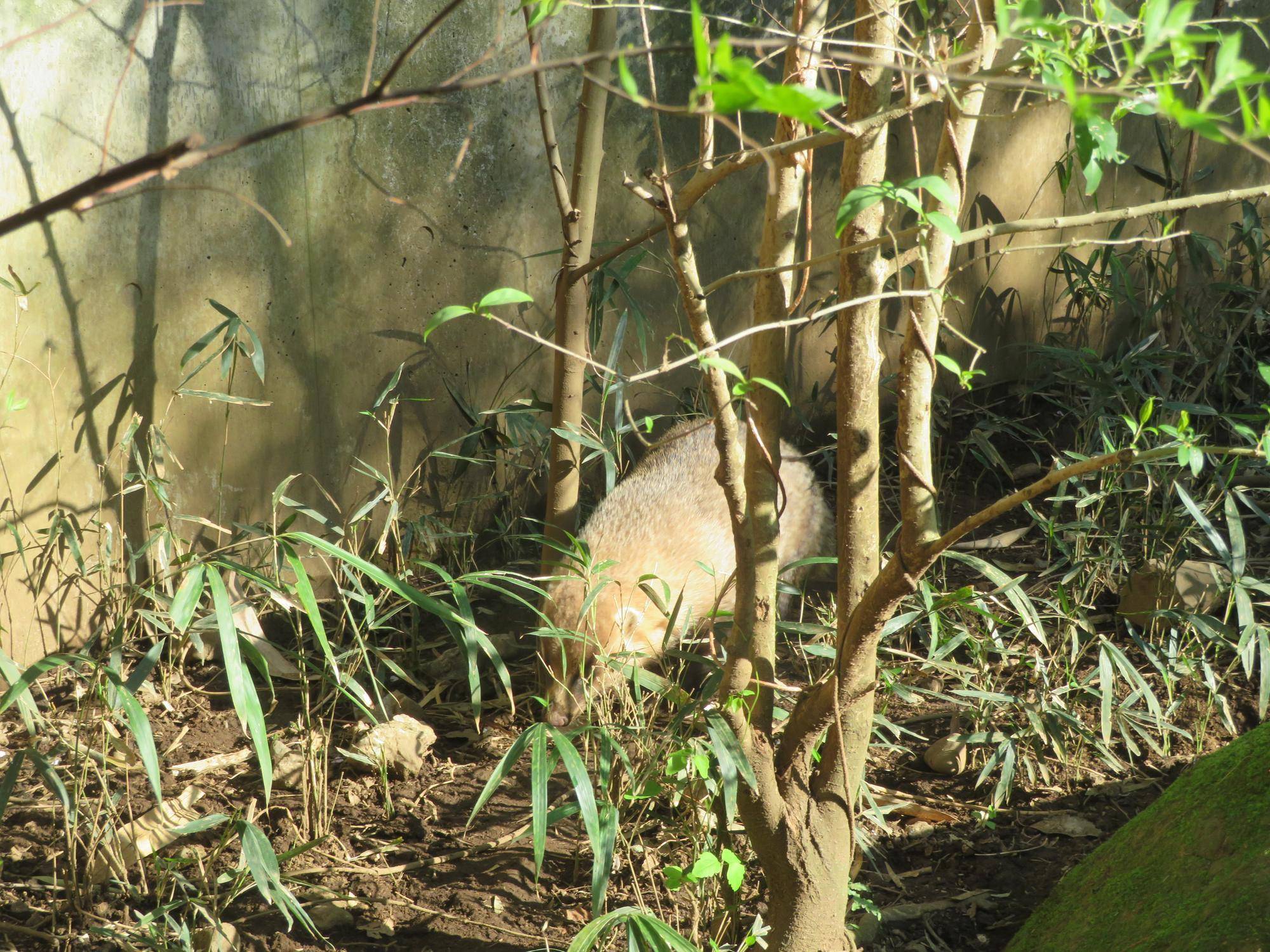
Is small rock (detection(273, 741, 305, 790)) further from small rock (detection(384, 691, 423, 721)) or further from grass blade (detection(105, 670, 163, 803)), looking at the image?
grass blade (detection(105, 670, 163, 803))

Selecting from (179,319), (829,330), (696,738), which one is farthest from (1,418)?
(829,330)

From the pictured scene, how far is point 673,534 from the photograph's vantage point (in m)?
3.63

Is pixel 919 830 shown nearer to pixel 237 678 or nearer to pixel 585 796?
pixel 585 796

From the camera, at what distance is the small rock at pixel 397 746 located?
262 cm

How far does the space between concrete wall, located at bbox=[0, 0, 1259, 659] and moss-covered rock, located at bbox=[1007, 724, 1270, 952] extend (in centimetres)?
208

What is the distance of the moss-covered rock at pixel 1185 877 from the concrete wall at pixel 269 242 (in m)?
2.08

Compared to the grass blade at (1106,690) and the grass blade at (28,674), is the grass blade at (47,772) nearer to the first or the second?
the grass blade at (28,674)

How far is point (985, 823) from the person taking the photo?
8.18 feet

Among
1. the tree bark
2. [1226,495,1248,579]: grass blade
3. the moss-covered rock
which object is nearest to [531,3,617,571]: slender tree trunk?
the tree bark

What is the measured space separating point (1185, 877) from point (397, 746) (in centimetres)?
176

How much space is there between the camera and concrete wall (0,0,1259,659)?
9.11 feet

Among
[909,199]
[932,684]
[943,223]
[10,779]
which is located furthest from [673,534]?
[943,223]

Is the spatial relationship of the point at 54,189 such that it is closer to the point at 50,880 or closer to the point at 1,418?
the point at 1,418

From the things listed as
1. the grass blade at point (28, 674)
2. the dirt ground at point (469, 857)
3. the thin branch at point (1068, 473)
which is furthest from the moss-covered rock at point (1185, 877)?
the grass blade at point (28, 674)
